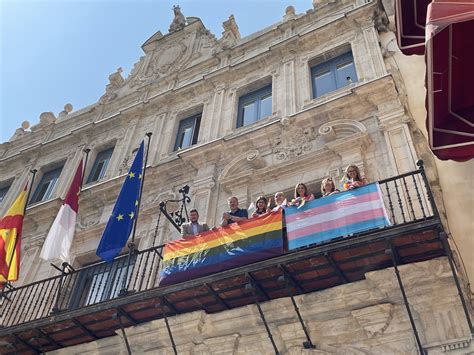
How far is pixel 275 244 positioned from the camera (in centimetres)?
795

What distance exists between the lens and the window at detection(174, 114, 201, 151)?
14.5 meters

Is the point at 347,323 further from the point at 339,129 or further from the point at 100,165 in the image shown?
the point at 100,165

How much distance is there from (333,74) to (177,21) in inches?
374

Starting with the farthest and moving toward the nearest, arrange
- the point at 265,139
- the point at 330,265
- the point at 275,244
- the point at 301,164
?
the point at 265,139, the point at 301,164, the point at 275,244, the point at 330,265

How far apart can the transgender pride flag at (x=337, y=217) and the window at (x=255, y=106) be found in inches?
229

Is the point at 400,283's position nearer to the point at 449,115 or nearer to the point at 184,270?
the point at 449,115

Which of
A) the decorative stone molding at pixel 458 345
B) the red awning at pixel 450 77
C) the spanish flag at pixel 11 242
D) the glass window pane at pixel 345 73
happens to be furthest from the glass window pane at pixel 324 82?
the spanish flag at pixel 11 242

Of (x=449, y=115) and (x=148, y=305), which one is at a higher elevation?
(x=449, y=115)

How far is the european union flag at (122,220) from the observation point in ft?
32.6

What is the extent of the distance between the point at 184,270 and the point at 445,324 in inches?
165

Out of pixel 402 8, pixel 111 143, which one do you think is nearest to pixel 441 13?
pixel 402 8

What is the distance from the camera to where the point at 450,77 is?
6.47 m

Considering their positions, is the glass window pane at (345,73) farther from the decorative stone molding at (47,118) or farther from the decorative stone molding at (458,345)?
the decorative stone molding at (47,118)

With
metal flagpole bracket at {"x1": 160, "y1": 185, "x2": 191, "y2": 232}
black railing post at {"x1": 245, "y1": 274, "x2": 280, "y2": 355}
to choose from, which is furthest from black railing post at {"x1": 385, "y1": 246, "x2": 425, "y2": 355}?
metal flagpole bracket at {"x1": 160, "y1": 185, "x2": 191, "y2": 232}
